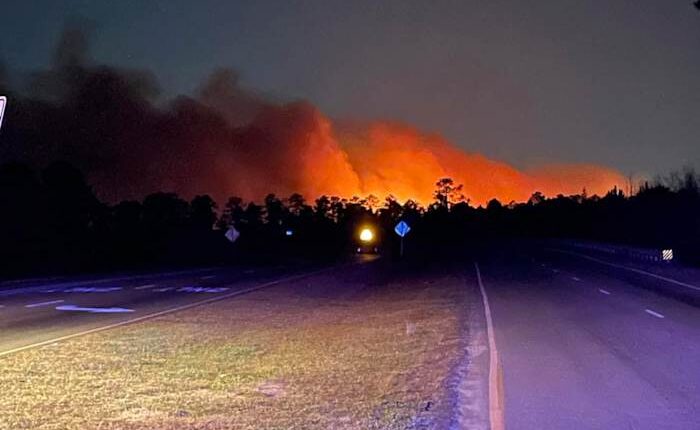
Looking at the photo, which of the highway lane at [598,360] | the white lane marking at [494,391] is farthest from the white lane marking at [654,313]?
the white lane marking at [494,391]

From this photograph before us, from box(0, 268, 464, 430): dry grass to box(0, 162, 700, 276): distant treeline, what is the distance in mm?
31148

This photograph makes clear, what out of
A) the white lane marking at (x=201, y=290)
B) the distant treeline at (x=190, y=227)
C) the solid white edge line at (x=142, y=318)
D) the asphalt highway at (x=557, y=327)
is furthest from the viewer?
the distant treeline at (x=190, y=227)

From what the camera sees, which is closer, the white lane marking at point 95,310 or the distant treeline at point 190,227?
the white lane marking at point 95,310

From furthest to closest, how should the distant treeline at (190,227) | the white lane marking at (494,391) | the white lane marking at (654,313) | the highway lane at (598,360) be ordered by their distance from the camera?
1. the distant treeline at (190,227)
2. the white lane marking at (654,313)
3. the highway lane at (598,360)
4. the white lane marking at (494,391)

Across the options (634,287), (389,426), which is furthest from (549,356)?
(634,287)

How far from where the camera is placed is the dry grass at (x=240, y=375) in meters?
10.4

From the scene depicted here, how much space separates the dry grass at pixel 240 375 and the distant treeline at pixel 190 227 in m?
31.1

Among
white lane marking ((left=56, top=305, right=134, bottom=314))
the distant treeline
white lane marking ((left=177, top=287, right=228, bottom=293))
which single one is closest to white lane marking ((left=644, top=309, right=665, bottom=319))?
white lane marking ((left=56, top=305, right=134, bottom=314))

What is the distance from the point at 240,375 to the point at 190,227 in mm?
68978

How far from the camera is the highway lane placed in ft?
35.3

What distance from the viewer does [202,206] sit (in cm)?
12238

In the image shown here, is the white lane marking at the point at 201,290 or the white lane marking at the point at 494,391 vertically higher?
the white lane marking at the point at 201,290

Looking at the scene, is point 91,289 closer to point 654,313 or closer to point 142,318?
point 142,318

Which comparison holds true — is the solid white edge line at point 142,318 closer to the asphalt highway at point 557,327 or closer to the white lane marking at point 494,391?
the asphalt highway at point 557,327
